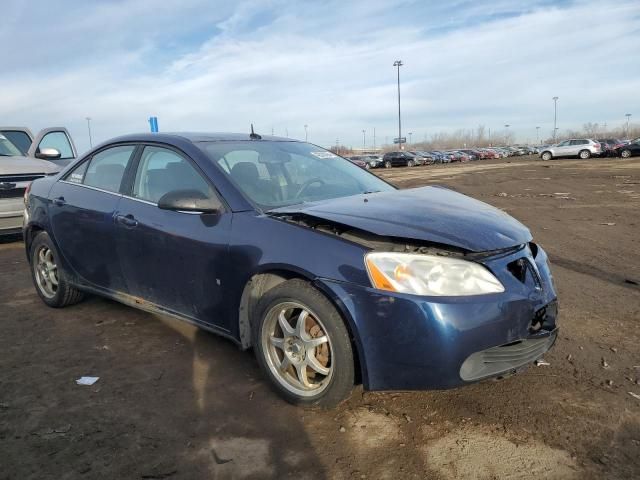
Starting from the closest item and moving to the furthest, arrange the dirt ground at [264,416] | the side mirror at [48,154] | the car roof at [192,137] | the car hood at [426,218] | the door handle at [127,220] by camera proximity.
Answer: the dirt ground at [264,416] → the car hood at [426,218] → the door handle at [127,220] → the car roof at [192,137] → the side mirror at [48,154]

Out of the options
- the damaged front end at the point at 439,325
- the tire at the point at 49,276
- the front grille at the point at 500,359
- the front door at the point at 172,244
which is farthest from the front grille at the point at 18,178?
the front grille at the point at 500,359

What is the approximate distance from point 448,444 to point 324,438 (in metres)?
0.61

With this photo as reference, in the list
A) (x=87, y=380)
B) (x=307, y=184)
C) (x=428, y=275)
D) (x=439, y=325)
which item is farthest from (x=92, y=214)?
(x=439, y=325)

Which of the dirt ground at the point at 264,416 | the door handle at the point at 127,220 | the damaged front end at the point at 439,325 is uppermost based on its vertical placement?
the door handle at the point at 127,220

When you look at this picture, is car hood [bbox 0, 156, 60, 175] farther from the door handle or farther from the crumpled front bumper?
the crumpled front bumper

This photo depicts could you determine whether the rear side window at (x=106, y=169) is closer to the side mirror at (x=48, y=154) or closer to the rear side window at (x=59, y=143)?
the side mirror at (x=48, y=154)

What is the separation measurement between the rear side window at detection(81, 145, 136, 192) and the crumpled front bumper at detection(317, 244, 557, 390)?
7.14 feet

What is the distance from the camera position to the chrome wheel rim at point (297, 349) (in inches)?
109

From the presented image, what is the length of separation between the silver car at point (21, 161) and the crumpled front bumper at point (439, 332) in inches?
267

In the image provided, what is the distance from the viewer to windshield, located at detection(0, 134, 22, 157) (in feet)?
30.1

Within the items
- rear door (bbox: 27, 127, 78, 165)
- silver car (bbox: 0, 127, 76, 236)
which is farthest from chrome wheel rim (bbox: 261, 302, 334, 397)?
rear door (bbox: 27, 127, 78, 165)

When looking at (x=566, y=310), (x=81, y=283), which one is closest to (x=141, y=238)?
(x=81, y=283)

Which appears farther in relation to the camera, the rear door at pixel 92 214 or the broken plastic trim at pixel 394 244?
the rear door at pixel 92 214

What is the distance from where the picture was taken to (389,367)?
2.52 meters
